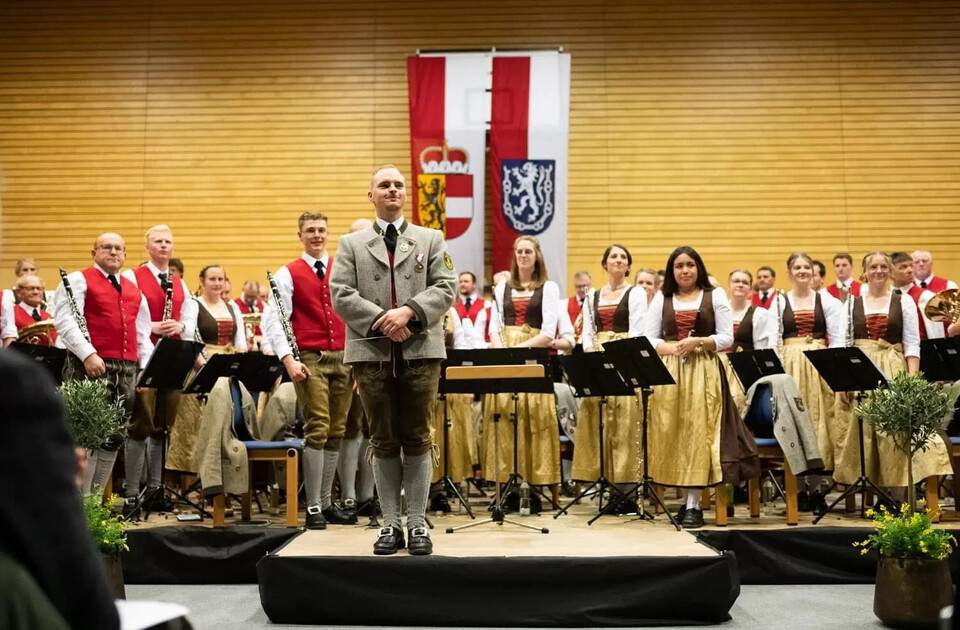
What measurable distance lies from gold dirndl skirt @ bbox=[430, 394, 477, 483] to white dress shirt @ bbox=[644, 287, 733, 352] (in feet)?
4.67

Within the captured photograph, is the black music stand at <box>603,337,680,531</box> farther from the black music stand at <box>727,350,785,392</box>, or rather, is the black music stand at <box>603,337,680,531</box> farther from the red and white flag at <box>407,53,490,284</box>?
the red and white flag at <box>407,53,490,284</box>

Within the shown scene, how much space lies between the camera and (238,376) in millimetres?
5570

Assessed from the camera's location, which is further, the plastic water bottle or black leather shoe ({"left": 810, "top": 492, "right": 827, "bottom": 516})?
the plastic water bottle

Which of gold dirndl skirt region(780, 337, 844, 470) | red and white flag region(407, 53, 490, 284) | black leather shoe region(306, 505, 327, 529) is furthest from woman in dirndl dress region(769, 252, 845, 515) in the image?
red and white flag region(407, 53, 490, 284)

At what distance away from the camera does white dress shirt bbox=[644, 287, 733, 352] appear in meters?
5.35

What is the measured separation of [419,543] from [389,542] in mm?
153

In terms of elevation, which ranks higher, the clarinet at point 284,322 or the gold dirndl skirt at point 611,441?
the clarinet at point 284,322

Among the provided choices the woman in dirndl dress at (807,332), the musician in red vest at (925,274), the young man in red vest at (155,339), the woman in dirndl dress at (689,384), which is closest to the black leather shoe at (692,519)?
the woman in dirndl dress at (689,384)

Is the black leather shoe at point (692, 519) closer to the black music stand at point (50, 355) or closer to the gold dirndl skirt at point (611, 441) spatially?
the gold dirndl skirt at point (611, 441)

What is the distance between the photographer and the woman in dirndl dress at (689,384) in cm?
529

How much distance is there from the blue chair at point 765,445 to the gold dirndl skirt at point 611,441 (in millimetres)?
734

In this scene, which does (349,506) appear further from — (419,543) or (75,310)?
(75,310)

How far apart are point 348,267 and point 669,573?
2.00 m

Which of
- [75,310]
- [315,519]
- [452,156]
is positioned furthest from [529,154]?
[315,519]
